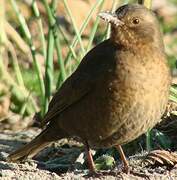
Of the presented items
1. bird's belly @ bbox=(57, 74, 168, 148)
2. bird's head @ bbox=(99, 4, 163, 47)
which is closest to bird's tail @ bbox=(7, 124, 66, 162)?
bird's belly @ bbox=(57, 74, 168, 148)

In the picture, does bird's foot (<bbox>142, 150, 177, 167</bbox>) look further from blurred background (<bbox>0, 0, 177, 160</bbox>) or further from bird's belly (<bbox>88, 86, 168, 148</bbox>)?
bird's belly (<bbox>88, 86, 168, 148</bbox>)

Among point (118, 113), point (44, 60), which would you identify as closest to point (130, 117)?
point (118, 113)

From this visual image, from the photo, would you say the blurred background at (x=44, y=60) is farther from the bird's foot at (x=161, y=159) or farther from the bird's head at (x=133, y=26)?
the bird's head at (x=133, y=26)

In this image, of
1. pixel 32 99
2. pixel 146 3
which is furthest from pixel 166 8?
pixel 146 3

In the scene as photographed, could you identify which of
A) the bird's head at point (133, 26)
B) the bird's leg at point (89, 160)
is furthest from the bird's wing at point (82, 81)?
the bird's leg at point (89, 160)

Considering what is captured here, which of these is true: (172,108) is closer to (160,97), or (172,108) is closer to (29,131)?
(160,97)

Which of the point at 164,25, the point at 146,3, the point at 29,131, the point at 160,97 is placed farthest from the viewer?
the point at 164,25
